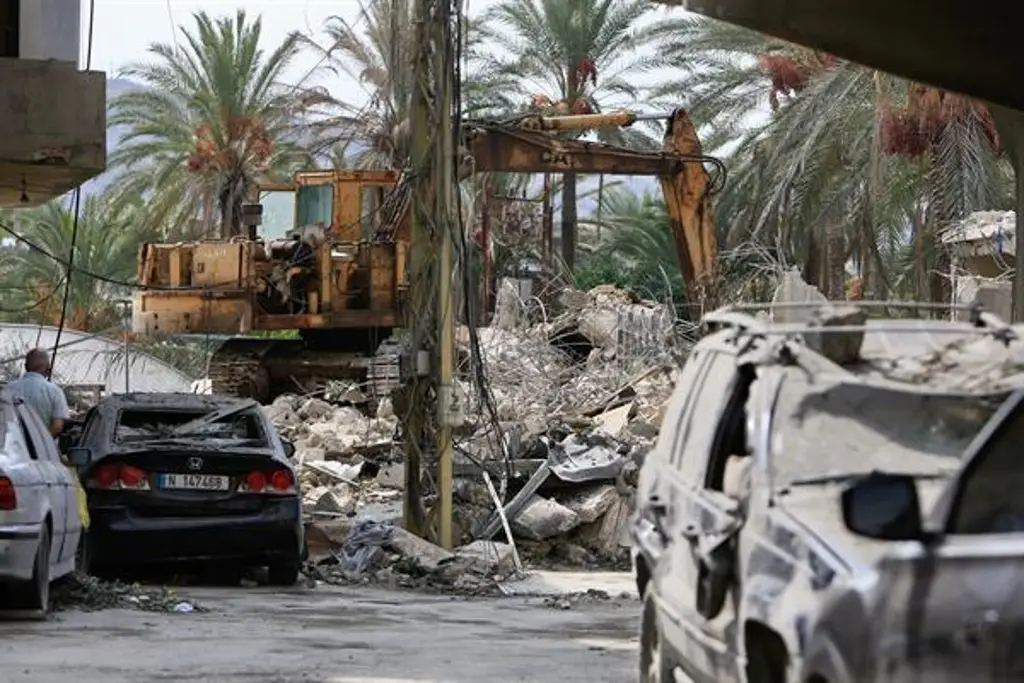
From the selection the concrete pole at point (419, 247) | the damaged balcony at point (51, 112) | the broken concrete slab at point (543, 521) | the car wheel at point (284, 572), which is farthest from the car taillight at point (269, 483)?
the broken concrete slab at point (543, 521)

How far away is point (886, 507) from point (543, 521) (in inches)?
642

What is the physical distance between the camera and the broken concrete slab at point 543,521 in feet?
71.6

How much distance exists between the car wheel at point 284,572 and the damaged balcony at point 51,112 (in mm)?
5236

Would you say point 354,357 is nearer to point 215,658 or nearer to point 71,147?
point 71,147

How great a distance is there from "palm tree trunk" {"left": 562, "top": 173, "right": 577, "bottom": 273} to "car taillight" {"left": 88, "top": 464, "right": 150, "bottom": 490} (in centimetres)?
3236

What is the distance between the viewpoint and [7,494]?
41.4 feet

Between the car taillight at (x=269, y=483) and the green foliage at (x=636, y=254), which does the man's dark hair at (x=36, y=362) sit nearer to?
the car taillight at (x=269, y=483)

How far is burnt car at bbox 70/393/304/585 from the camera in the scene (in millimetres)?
16234

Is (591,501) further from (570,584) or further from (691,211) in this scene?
(691,211)

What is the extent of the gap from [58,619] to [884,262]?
2865 centimetres

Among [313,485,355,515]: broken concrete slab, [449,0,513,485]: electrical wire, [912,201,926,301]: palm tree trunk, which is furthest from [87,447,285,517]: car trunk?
[912,201,926,301]: palm tree trunk

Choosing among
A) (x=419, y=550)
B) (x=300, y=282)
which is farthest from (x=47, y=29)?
(x=300, y=282)

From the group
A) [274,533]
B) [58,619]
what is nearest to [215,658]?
[58,619]

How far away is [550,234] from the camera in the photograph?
166 ft
